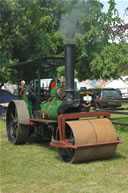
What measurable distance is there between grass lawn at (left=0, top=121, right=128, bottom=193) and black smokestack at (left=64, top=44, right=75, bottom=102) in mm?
1244

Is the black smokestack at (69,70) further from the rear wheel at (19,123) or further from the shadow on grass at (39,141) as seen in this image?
the shadow on grass at (39,141)

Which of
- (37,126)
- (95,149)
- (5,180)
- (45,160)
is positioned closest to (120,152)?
(95,149)

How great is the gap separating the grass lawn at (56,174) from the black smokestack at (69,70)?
4.08ft

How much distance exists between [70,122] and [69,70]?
1031mm

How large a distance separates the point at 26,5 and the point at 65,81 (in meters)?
14.1

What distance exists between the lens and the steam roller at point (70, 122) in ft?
19.1

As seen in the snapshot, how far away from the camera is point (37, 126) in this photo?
783 centimetres

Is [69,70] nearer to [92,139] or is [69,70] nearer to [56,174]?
[92,139]

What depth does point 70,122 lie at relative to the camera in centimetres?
600

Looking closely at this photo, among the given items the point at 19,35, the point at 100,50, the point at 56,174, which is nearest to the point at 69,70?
the point at 56,174

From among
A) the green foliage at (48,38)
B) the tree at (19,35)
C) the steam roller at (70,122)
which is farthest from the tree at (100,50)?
the steam roller at (70,122)

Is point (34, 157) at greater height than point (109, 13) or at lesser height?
lesser

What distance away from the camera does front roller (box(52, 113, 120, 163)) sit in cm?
575

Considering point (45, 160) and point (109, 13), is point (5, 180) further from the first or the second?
point (109, 13)
